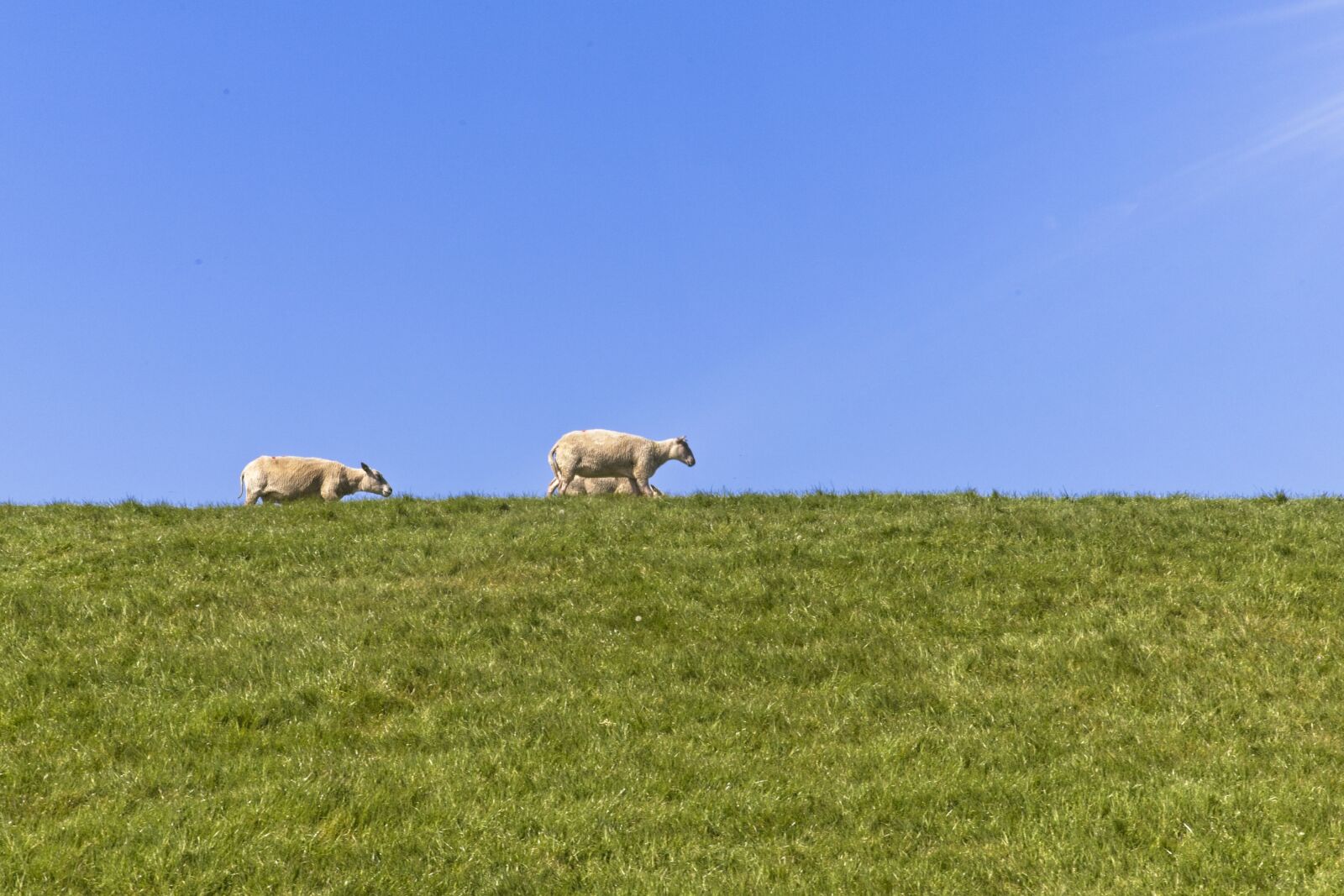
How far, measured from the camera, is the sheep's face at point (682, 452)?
32.5m

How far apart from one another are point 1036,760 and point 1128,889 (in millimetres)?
2479

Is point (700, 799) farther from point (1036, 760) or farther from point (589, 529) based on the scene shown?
point (589, 529)

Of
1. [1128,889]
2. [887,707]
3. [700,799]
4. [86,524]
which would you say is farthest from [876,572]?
[86,524]

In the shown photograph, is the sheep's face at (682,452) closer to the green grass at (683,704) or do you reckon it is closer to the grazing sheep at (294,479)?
the grazing sheep at (294,479)

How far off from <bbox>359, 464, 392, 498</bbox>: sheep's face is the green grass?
13.1 m

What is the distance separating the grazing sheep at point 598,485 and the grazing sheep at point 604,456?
1.15 m

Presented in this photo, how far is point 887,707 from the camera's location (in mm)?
12992

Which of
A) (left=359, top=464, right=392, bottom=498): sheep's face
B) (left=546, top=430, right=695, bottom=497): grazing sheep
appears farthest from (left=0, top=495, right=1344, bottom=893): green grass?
(left=359, top=464, right=392, bottom=498): sheep's face

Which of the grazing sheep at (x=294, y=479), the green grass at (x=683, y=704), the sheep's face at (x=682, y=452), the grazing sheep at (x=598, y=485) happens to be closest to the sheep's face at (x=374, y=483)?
the grazing sheep at (x=294, y=479)

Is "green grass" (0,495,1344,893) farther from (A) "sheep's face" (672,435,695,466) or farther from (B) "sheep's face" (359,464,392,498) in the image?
(B) "sheep's face" (359,464,392,498)

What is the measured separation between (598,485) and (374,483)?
6.74 m

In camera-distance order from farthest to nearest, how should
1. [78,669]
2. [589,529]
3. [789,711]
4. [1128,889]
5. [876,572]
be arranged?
[589,529], [876,572], [78,669], [789,711], [1128,889]

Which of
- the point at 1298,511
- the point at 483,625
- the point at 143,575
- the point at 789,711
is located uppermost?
the point at 1298,511

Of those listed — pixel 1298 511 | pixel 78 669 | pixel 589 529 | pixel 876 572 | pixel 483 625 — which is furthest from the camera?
pixel 1298 511
